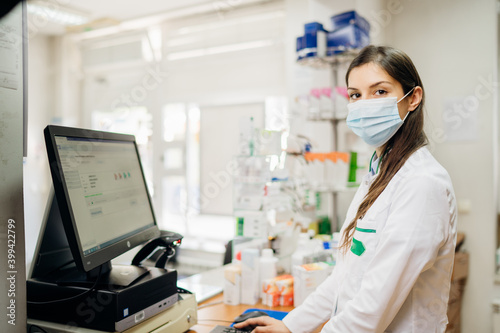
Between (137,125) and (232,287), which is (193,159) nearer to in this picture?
(137,125)

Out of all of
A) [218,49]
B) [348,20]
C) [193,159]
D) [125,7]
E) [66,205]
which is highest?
[125,7]

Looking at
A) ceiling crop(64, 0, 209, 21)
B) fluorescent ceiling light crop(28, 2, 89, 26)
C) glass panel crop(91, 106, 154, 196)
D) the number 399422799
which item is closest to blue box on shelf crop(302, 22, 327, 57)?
the number 399422799

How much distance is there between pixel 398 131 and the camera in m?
1.23

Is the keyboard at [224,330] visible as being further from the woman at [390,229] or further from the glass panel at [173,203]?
Answer: the glass panel at [173,203]

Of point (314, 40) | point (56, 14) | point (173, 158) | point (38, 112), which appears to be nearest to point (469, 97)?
point (314, 40)

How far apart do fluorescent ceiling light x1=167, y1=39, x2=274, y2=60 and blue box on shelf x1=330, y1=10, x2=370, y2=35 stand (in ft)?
5.40

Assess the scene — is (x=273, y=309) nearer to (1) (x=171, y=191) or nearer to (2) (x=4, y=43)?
(2) (x=4, y=43)

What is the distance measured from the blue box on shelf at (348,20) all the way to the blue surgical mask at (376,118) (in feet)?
4.38

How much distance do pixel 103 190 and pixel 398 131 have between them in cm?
91

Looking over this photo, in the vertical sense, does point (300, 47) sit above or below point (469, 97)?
above

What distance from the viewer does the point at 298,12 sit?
11.6 feet

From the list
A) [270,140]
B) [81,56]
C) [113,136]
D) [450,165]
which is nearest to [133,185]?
[113,136]

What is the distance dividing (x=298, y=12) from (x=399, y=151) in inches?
106

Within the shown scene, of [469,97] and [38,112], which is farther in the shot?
[38,112]
